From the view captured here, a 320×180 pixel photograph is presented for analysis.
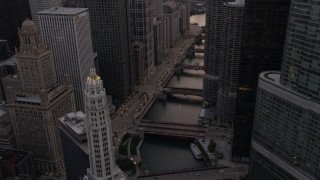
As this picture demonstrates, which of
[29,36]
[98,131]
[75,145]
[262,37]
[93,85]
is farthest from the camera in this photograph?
[29,36]

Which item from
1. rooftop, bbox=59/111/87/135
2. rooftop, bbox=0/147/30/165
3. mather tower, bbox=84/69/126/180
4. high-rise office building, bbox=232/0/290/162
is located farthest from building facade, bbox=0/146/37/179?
high-rise office building, bbox=232/0/290/162

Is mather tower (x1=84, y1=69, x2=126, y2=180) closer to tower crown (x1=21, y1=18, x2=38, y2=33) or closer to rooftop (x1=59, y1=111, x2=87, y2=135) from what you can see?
rooftop (x1=59, y1=111, x2=87, y2=135)

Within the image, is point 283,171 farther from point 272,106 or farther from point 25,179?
point 25,179

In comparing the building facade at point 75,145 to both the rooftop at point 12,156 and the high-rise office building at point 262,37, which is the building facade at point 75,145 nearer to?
the rooftop at point 12,156

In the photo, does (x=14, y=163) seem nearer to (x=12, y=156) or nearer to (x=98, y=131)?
(x=12, y=156)

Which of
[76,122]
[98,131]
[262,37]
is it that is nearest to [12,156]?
[76,122]
